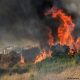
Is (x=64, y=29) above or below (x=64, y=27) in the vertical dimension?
below

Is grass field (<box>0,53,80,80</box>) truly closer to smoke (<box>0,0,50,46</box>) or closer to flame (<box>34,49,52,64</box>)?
flame (<box>34,49,52,64</box>)

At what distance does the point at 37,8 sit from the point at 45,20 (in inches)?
85.7

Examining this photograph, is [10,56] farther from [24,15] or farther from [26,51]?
[24,15]

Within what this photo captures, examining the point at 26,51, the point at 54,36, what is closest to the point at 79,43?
the point at 54,36

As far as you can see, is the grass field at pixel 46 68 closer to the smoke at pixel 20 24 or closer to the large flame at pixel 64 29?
the large flame at pixel 64 29

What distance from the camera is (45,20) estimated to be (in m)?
39.2

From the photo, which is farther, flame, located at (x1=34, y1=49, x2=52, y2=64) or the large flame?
the large flame

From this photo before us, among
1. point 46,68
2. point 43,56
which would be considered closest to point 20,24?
point 43,56

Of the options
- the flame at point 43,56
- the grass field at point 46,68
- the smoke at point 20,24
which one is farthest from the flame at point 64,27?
the grass field at point 46,68

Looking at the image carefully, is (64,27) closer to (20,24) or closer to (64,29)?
(64,29)

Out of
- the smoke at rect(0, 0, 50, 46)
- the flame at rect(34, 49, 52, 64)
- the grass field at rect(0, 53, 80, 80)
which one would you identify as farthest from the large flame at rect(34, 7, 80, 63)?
the smoke at rect(0, 0, 50, 46)

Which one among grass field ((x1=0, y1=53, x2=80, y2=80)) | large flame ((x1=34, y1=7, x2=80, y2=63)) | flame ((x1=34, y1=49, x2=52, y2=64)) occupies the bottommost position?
grass field ((x1=0, y1=53, x2=80, y2=80))

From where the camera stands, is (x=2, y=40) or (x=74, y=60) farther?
(x=2, y=40)

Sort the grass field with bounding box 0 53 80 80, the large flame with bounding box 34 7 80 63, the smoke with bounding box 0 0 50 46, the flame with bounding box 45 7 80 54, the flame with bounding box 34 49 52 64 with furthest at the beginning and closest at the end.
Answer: the smoke with bounding box 0 0 50 46
the flame with bounding box 45 7 80 54
the large flame with bounding box 34 7 80 63
the flame with bounding box 34 49 52 64
the grass field with bounding box 0 53 80 80
